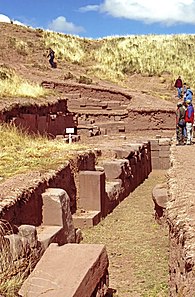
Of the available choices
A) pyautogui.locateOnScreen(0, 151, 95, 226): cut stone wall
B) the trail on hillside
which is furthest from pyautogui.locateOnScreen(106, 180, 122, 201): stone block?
pyautogui.locateOnScreen(0, 151, 95, 226): cut stone wall

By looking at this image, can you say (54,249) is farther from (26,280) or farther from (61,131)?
(61,131)

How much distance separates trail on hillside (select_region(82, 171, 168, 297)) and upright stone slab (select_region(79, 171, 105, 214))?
457 mm

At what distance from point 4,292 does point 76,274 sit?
846mm

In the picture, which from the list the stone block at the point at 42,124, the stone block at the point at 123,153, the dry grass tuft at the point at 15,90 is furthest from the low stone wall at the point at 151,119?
the stone block at the point at 123,153

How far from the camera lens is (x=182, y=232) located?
5.86 meters

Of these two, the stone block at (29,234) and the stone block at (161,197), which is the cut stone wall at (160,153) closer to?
the stone block at (161,197)

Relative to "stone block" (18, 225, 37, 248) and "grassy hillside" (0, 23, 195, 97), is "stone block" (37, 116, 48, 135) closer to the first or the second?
"grassy hillside" (0, 23, 195, 97)

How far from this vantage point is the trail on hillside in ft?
26.1

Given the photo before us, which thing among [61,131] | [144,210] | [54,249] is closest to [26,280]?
[54,249]

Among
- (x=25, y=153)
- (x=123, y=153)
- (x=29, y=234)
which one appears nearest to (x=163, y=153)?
(x=123, y=153)

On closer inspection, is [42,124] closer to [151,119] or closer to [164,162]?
[164,162]

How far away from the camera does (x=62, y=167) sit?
11031 millimetres

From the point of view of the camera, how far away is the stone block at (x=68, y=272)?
5629 millimetres

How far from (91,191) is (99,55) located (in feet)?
103
